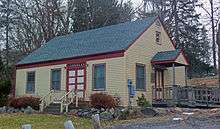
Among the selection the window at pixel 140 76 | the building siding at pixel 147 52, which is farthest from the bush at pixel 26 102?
the window at pixel 140 76

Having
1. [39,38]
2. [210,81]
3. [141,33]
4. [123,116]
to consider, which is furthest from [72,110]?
[39,38]

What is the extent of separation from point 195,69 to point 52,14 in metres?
19.4

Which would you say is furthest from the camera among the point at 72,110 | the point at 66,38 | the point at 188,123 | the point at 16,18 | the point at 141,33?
the point at 16,18

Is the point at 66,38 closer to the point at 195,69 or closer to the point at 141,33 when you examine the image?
the point at 141,33

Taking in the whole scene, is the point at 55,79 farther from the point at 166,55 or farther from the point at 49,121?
the point at 49,121

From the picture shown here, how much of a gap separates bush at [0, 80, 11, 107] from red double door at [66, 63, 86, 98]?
13.6 ft

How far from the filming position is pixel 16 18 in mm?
51844

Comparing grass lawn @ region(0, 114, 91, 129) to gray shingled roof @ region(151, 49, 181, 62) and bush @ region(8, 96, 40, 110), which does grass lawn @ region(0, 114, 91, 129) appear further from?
gray shingled roof @ region(151, 49, 181, 62)

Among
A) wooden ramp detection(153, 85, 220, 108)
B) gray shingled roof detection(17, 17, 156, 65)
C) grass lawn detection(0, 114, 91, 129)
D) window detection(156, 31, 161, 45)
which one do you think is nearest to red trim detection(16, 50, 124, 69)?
gray shingled roof detection(17, 17, 156, 65)

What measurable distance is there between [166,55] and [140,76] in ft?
7.65

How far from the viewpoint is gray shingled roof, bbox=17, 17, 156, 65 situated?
28.0 metres

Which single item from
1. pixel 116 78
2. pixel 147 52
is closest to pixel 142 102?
pixel 116 78

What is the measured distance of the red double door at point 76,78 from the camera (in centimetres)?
2844

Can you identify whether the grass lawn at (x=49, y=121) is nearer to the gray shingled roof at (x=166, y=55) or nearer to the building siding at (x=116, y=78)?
the building siding at (x=116, y=78)
